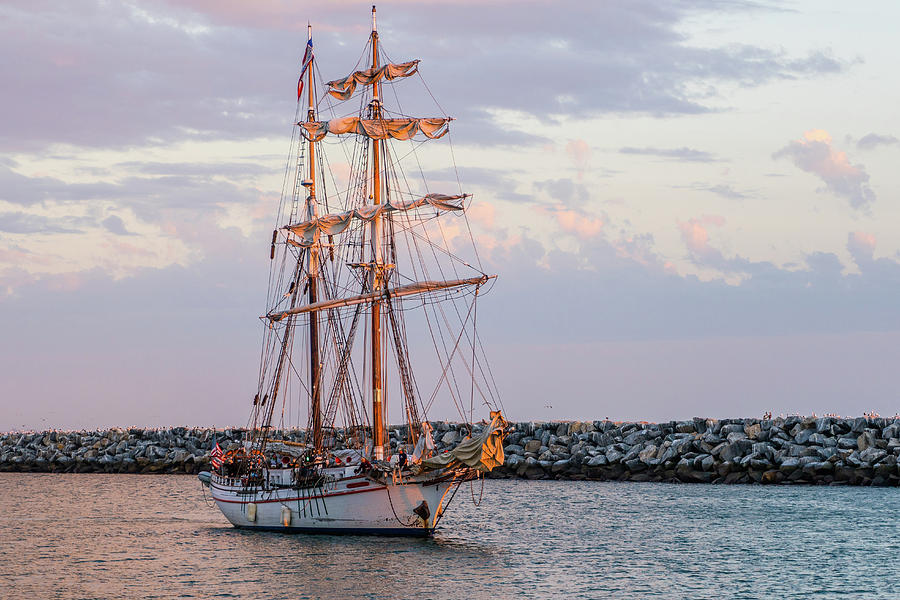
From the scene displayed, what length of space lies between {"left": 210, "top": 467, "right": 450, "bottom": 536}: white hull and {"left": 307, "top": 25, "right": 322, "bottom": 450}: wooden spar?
19.3 ft

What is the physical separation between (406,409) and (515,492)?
2207cm

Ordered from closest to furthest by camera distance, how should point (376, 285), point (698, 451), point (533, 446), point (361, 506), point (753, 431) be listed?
point (361, 506) → point (376, 285) → point (753, 431) → point (698, 451) → point (533, 446)

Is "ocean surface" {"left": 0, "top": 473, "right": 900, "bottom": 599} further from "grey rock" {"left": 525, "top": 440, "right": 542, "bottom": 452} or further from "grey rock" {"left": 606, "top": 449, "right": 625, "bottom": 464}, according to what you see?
"grey rock" {"left": 525, "top": 440, "right": 542, "bottom": 452}

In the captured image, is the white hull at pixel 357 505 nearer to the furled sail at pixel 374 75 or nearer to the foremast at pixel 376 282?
the foremast at pixel 376 282

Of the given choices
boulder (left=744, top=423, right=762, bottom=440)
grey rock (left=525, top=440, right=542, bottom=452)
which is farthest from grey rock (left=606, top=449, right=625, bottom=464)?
boulder (left=744, top=423, right=762, bottom=440)

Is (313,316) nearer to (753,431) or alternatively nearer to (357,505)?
(357,505)

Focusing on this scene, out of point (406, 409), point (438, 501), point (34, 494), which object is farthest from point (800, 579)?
point (34, 494)

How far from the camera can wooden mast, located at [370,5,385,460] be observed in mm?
49719

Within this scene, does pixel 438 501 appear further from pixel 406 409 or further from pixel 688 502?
pixel 688 502

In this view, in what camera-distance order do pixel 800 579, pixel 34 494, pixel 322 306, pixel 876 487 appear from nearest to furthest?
pixel 800 579
pixel 322 306
pixel 876 487
pixel 34 494

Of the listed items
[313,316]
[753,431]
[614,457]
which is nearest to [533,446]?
[614,457]

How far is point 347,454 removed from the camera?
51.3 m

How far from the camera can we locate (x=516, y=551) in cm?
4553

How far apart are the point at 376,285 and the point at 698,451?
103ft
